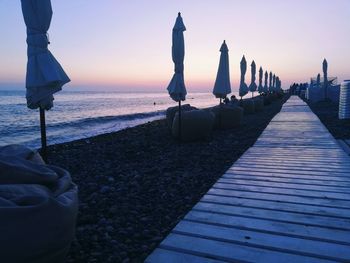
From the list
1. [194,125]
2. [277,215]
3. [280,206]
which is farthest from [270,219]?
[194,125]

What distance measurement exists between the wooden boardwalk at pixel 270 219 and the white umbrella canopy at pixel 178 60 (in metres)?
4.13

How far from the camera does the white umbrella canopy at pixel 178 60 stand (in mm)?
9156

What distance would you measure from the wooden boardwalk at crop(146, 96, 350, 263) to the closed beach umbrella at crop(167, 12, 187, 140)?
4.12m

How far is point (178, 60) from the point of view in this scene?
9273mm

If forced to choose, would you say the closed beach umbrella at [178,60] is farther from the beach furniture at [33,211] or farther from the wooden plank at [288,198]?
the beach furniture at [33,211]

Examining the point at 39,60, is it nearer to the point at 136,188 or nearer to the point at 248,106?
the point at 136,188

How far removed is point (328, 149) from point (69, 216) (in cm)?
587

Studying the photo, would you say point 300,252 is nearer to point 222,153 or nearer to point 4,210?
point 4,210

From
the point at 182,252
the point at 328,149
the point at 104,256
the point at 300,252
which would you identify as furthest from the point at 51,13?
the point at 328,149

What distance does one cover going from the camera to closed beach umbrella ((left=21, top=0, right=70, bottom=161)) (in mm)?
4891

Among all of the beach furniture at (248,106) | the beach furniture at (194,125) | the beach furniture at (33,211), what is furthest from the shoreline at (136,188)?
the beach furniture at (248,106)

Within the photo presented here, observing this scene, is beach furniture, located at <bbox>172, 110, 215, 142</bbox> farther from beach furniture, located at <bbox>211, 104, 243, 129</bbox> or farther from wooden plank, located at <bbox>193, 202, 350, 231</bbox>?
wooden plank, located at <bbox>193, 202, 350, 231</bbox>

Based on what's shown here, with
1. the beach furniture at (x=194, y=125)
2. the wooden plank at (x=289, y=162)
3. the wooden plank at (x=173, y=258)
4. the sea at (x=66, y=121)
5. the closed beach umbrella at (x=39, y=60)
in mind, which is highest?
the closed beach umbrella at (x=39, y=60)

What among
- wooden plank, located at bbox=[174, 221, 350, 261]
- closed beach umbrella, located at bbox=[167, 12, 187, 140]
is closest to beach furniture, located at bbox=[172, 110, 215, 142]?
closed beach umbrella, located at bbox=[167, 12, 187, 140]
